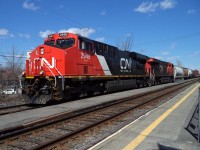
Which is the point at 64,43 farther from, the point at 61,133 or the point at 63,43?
the point at 61,133

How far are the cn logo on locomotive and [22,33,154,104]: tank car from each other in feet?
9.03

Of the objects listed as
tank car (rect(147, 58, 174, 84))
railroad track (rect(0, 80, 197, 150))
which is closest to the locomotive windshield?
railroad track (rect(0, 80, 197, 150))

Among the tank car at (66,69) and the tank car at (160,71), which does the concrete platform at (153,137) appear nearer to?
the tank car at (66,69)

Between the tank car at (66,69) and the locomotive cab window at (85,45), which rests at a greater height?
the locomotive cab window at (85,45)

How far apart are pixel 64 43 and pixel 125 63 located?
10117mm

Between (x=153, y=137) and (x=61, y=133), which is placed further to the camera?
(x=61, y=133)

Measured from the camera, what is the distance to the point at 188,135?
23.2 ft

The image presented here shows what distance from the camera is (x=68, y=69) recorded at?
1581 centimetres

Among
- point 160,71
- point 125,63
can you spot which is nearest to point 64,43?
point 125,63

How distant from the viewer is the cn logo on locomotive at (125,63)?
81.2 ft

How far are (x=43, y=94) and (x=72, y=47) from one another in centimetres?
345

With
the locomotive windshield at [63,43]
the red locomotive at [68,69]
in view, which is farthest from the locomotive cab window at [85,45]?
the locomotive windshield at [63,43]

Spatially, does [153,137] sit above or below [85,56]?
below

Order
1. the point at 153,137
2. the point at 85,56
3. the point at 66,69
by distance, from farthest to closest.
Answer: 1. the point at 85,56
2. the point at 66,69
3. the point at 153,137
